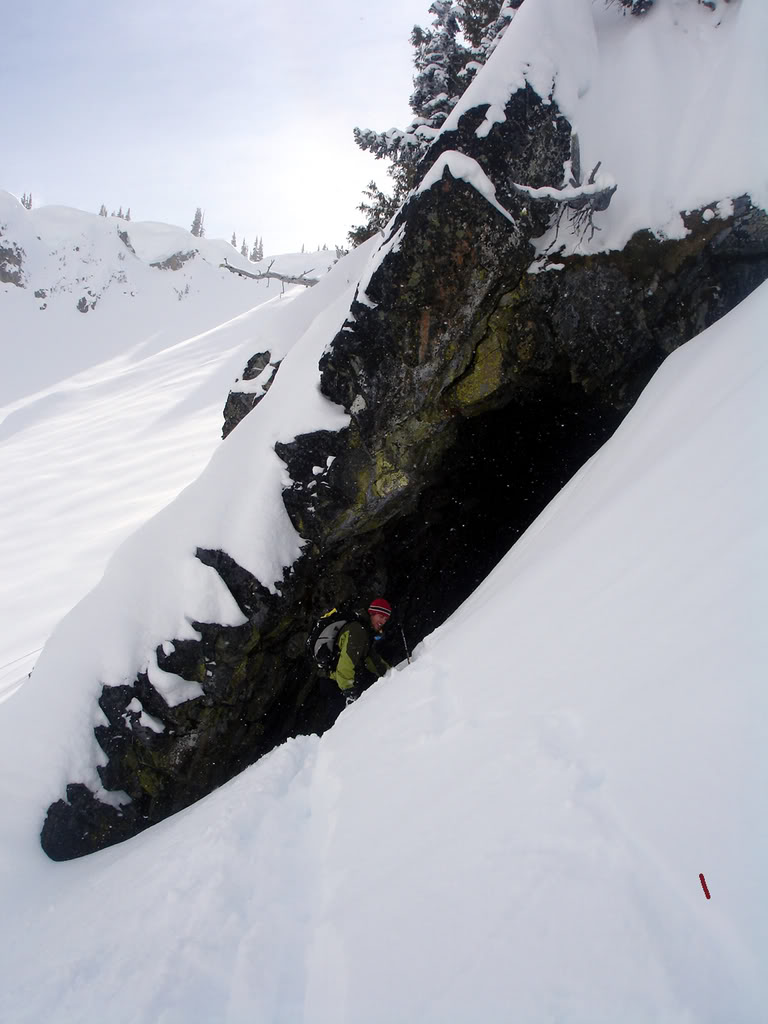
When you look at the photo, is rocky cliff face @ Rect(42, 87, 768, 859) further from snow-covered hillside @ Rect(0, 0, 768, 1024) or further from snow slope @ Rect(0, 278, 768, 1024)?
snow slope @ Rect(0, 278, 768, 1024)

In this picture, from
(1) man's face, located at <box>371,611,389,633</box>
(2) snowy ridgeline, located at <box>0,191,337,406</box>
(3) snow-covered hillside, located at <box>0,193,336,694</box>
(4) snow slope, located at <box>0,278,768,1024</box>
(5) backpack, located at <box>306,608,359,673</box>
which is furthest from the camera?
(2) snowy ridgeline, located at <box>0,191,337,406</box>

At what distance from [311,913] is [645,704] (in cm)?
240

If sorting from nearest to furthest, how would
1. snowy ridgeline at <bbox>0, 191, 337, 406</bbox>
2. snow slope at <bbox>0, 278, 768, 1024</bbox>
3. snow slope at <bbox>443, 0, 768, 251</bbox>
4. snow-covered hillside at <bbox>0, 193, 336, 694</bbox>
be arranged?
snow slope at <bbox>0, 278, 768, 1024</bbox> < snow slope at <bbox>443, 0, 768, 251</bbox> < snow-covered hillside at <bbox>0, 193, 336, 694</bbox> < snowy ridgeline at <bbox>0, 191, 337, 406</bbox>

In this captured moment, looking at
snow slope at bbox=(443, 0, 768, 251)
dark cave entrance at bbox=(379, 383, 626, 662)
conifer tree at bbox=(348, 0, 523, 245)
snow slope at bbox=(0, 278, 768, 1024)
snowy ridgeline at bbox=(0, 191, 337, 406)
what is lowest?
dark cave entrance at bbox=(379, 383, 626, 662)

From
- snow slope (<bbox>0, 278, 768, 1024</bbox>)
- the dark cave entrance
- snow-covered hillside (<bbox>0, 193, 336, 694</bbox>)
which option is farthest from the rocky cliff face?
snow-covered hillside (<bbox>0, 193, 336, 694</bbox>)

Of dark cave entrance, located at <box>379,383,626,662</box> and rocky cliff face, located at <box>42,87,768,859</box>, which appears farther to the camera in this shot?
dark cave entrance, located at <box>379,383,626,662</box>

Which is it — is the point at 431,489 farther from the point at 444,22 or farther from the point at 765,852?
the point at 444,22

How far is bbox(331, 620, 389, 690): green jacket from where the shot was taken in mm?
6961

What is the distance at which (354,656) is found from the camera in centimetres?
697

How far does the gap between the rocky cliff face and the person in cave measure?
59 centimetres

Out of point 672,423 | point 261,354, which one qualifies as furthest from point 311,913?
point 261,354

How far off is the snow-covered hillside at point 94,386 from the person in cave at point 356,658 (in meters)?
7.03

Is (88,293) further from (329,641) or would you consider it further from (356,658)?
(356,658)

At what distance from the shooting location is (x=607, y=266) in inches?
282
